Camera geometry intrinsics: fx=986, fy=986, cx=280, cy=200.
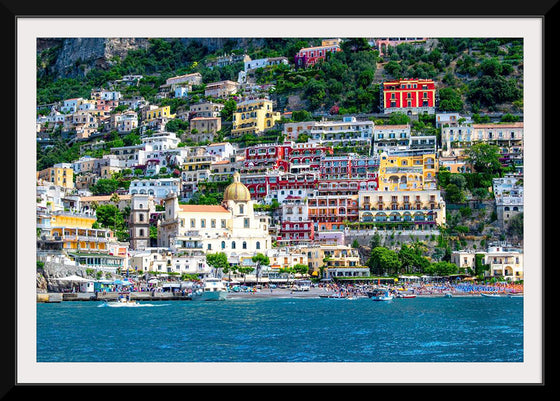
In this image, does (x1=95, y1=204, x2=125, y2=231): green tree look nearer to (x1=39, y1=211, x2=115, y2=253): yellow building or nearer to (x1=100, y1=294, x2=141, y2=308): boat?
(x1=39, y1=211, x2=115, y2=253): yellow building

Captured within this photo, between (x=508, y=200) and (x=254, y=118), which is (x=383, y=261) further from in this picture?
(x=254, y=118)

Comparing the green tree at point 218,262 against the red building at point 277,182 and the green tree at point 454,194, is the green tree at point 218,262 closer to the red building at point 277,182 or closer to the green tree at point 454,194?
the red building at point 277,182

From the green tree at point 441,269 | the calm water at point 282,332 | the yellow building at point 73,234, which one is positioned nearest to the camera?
the calm water at point 282,332

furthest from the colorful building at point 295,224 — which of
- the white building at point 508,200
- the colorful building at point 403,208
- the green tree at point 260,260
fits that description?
the white building at point 508,200

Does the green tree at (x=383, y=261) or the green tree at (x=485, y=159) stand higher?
the green tree at (x=485, y=159)

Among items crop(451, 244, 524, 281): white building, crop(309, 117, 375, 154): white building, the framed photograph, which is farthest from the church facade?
crop(309, 117, 375, 154): white building

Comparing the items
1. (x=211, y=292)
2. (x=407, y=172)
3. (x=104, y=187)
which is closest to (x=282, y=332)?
(x=211, y=292)

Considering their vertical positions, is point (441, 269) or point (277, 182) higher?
point (277, 182)
